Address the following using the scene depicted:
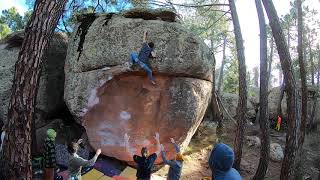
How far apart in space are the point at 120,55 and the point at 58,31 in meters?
4.02

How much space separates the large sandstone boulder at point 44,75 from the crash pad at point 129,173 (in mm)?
3299

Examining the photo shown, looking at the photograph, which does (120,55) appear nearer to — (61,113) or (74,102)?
(74,102)

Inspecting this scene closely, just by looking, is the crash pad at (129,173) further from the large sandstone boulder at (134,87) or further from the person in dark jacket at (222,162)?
the person in dark jacket at (222,162)

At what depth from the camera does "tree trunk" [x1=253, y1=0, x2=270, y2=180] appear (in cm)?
1051

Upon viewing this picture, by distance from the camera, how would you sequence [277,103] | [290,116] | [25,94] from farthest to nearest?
[277,103], [290,116], [25,94]

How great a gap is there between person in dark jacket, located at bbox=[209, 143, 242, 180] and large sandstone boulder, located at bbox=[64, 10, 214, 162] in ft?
20.4

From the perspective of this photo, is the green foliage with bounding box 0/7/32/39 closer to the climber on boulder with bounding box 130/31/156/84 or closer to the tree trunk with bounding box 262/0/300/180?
the climber on boulder with bounding box 130/31/156/84

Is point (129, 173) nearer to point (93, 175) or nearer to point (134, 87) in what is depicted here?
point (93, 175)

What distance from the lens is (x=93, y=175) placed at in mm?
8953

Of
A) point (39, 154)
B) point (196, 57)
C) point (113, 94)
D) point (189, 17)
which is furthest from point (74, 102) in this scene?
point (189, 17)

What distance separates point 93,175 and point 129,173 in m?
1.20

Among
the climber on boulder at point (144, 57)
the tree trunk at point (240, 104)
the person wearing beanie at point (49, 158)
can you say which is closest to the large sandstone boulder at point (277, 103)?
the tree trunk at point (240, 104)

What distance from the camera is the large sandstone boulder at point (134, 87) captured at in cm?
963

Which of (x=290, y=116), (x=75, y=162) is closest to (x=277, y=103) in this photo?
(x=290, y=116)
